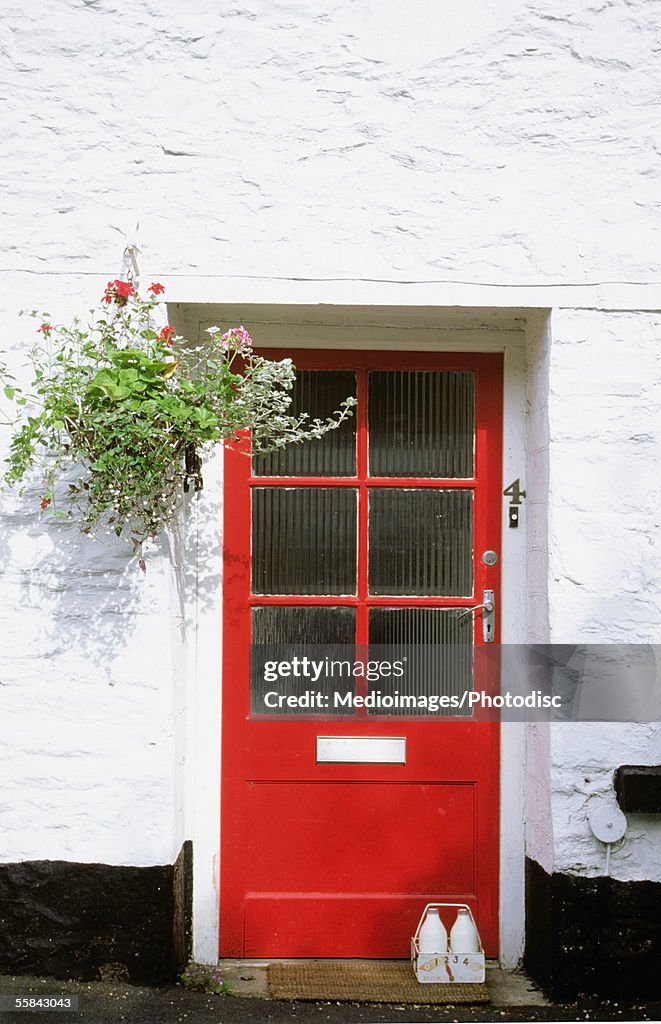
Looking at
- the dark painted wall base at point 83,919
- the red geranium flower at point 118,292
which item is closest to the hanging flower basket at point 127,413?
the red geranium flower at point 118,292

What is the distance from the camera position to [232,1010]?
3.47 metres

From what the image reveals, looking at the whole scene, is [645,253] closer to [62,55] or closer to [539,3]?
[539,3]

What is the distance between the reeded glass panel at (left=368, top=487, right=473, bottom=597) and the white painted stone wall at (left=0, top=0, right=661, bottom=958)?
40 centimetres

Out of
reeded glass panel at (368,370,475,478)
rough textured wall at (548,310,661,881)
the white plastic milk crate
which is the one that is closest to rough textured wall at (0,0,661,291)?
rough textured wall at (548,310,661,881)

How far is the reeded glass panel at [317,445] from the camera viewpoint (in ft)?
12.9

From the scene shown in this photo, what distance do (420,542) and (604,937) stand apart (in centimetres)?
149

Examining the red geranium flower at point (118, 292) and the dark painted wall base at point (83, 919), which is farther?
the dark painted wall base at point (83, 919)

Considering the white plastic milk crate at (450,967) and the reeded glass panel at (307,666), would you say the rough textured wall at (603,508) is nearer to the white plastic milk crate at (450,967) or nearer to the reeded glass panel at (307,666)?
the white plastic milk crate at (450,967)

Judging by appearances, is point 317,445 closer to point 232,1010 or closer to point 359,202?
point 359,202

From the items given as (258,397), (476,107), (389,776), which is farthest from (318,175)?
(389,776)

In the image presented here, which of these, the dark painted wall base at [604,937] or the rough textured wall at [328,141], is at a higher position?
the rough textured wall at [328,141]

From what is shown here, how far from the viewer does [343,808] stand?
387 cm

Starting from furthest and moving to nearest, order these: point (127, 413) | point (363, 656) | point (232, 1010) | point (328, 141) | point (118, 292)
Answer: point (363, 656) < point (328, 141) < point (232, 1010) < point (118, 292) < point (127, 413)

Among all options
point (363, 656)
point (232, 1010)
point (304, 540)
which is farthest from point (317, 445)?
point (232, 1010)
